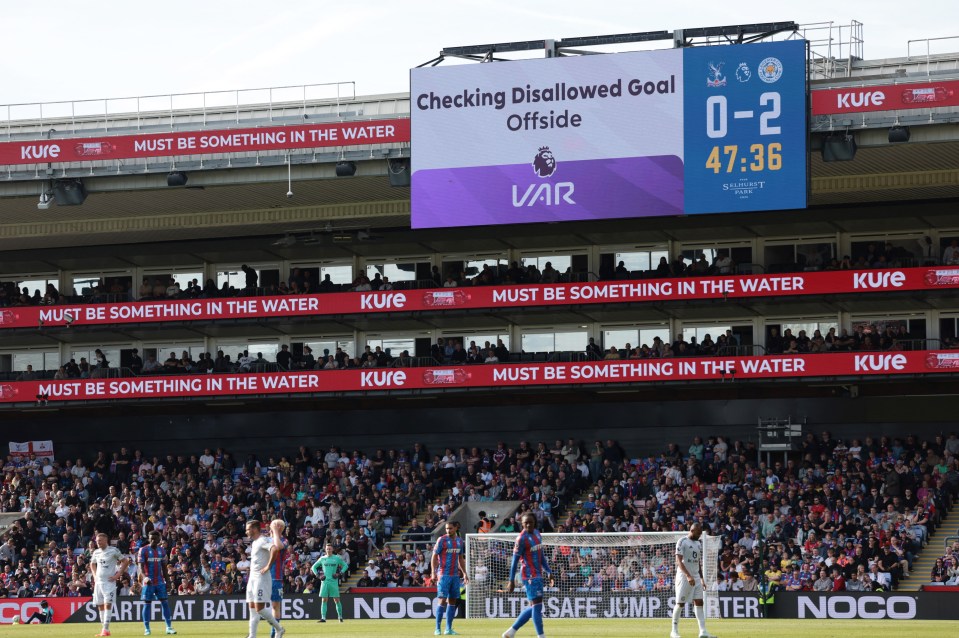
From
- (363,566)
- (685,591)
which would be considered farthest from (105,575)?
(363,566)

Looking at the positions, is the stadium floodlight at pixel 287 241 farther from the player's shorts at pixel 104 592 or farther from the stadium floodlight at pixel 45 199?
the player's shorts at pixel 104 592

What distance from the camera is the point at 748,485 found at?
3991 centimetres

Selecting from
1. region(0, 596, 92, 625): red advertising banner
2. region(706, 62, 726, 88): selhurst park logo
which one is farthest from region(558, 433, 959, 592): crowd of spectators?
region(0, 596, 92, 625): red advertising banner

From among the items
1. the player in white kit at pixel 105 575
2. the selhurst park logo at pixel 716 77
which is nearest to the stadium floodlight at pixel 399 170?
the selhurst park logo at pixel 716 77

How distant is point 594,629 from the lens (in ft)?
86.4

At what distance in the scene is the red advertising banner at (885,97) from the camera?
4022 cm

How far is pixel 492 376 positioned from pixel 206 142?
11673 mm

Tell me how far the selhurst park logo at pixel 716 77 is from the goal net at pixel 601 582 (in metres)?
15.9

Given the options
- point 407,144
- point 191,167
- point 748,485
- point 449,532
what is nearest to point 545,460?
point 748,485

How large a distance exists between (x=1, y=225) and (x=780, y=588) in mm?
32480

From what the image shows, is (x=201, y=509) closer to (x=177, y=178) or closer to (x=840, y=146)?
(x=177, y=178)

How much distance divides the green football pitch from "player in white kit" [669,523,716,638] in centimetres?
87

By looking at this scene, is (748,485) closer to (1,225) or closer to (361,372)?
(361,372)

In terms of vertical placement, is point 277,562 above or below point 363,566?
above
